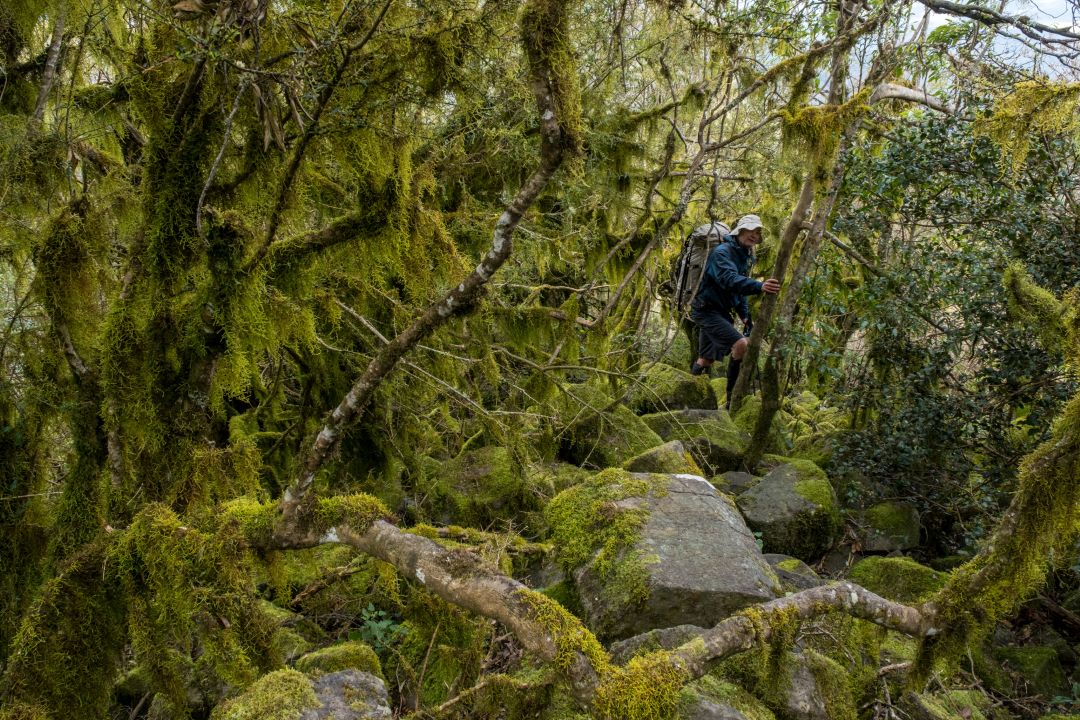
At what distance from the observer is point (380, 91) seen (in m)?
3.93

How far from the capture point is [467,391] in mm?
6988

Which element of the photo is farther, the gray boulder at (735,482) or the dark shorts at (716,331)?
the dark shorts at (716,331)

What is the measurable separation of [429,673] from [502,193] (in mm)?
4919

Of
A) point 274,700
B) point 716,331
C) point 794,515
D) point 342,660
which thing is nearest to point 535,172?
point 274,700

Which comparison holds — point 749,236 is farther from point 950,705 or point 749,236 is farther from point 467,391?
point 950,705

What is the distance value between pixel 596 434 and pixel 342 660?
4637 mm

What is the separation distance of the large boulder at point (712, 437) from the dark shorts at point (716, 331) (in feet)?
3.01

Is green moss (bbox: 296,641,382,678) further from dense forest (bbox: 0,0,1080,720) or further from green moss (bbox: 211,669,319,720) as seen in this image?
green moss (bbox: 211,669,319,720)

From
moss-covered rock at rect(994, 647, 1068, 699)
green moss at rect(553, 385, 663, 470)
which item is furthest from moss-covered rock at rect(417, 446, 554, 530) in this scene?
moss-covered rock at rect(994, 647, 1068, 699)

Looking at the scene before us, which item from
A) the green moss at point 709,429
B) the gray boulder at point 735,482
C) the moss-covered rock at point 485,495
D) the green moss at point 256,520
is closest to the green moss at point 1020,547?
the moss-covered rock at point 485,495

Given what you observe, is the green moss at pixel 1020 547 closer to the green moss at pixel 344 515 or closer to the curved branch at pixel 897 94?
the green moss at pixel 344 515

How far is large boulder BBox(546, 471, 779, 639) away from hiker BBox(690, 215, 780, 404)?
355cm

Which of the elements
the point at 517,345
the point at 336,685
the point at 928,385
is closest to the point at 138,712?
the point at 336,685

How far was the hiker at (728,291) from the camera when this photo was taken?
8327 mm
